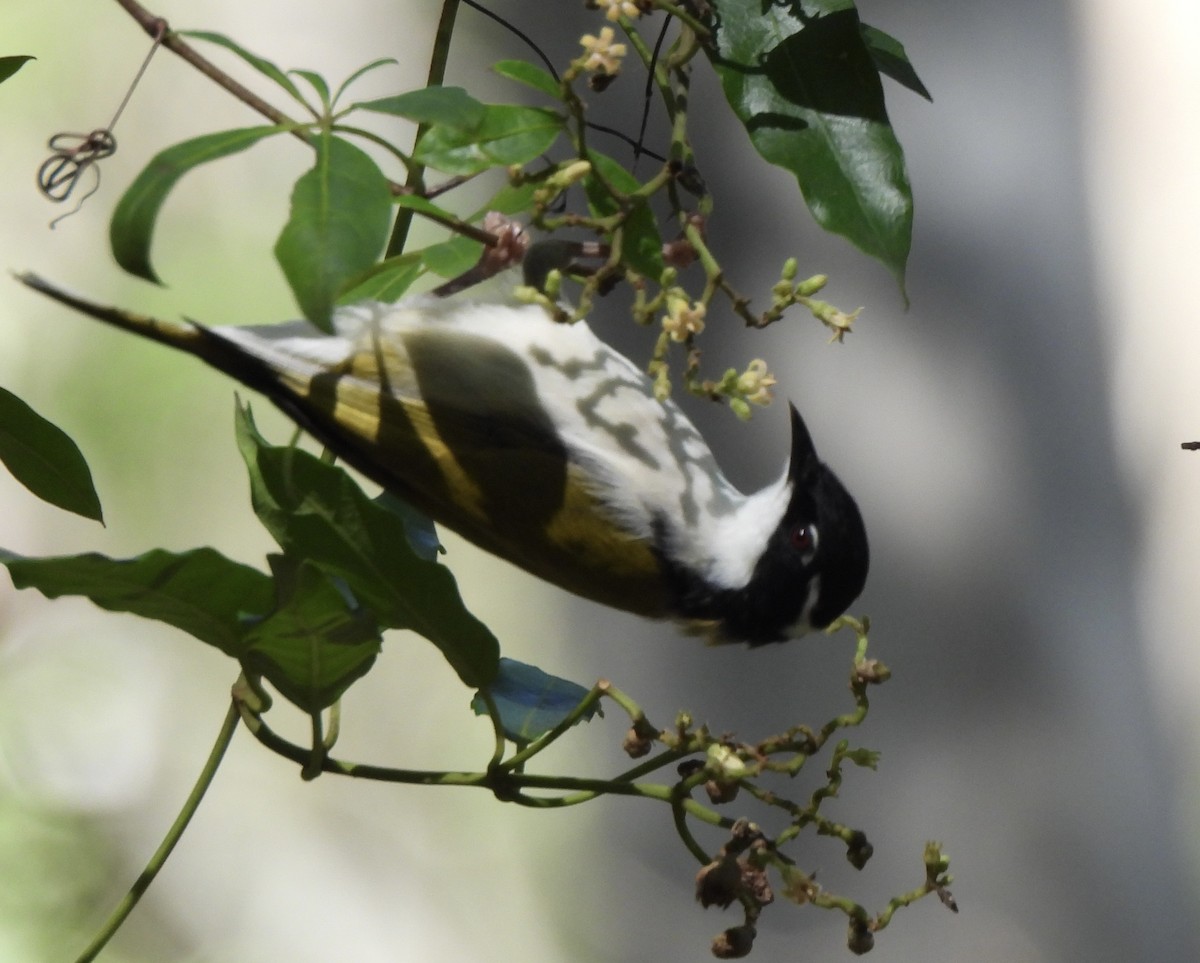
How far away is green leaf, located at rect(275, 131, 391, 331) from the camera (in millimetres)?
507

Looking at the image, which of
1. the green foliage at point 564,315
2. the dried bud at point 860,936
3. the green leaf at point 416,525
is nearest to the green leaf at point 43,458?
the green foliage at point 564,315

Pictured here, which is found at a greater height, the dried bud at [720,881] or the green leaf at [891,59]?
the green leaf at [891,59]

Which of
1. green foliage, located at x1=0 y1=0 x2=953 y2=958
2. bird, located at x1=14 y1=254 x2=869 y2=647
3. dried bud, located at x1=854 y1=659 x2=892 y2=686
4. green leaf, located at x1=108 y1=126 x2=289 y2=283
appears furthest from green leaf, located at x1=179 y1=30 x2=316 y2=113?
dried bud, located at x1=854 y1=659 x2=892 y2=686

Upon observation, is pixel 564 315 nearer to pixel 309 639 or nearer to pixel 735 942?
pixel 309 639

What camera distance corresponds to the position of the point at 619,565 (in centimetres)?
96

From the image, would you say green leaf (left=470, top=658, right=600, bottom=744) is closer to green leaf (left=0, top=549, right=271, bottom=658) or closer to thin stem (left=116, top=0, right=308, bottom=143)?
green leaf (left=0, top=549, right=271, bottom=658)

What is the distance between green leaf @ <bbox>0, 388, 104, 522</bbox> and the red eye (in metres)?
0.51

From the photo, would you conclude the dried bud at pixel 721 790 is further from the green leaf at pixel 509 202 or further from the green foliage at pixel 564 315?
the green leaf at pixel 509 202

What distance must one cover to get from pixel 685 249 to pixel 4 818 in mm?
1714

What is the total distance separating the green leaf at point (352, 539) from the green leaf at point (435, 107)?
186 millimetres

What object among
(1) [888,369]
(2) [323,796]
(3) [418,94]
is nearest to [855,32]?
(3) [418,94]

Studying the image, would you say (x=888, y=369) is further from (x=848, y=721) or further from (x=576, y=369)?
(x=848, y=721)

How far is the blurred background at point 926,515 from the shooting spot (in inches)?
75.7

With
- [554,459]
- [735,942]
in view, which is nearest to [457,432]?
[554,459]
